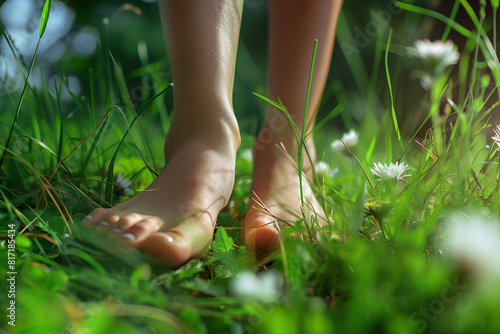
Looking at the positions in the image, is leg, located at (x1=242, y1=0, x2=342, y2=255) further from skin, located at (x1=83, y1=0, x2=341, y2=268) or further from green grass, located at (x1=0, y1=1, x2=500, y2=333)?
green grass, located at (x1=0, y1=1, x2=500, y2=333)

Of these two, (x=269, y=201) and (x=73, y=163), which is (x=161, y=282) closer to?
(x=269, y=201)

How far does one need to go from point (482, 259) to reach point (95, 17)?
10.8 feet

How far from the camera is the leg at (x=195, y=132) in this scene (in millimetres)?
667

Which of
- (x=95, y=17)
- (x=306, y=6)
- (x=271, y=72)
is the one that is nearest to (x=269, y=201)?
(x=271, y=72)

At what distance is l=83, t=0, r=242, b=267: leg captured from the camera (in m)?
0.67

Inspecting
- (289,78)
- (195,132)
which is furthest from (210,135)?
(289,78)

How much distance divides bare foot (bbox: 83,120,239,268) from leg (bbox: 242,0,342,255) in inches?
5.6

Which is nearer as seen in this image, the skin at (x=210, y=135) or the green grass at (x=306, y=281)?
the green grass at (x=306, y=281)

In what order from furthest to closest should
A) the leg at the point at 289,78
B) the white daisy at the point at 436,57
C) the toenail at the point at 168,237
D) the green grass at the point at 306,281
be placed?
1. the leg at the point at 289,78
2. the white daisy at the point at 436,57
3. the toenail at the point at 168,237
4. the green grass at the point at 306,281

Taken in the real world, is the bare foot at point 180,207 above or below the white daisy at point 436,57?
below

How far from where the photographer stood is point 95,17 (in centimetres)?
314

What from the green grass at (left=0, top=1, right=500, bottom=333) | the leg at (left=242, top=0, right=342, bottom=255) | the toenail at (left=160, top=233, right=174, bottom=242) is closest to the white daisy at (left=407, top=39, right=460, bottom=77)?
the green grass at (left=0, top=1, right=500, bottom=333)

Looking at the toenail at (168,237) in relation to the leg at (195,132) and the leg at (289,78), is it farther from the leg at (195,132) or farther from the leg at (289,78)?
the leg at (289,78)

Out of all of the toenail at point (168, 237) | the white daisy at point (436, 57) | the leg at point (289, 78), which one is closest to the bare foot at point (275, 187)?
the leg at point (289, 78)
